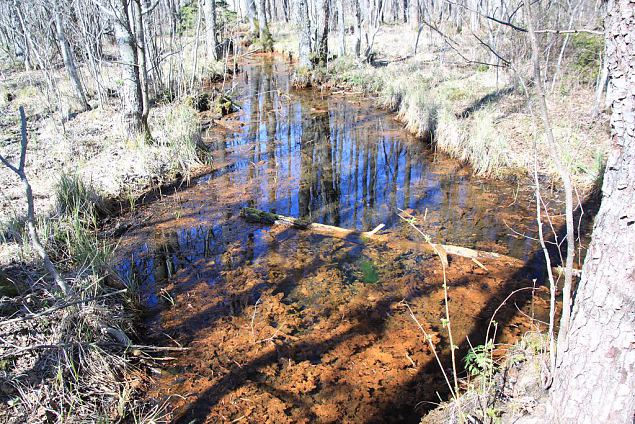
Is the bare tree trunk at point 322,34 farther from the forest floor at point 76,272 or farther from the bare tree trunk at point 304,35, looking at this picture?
the forest floor at point 76,272

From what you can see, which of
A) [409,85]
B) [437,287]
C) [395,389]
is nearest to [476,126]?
[409,85]

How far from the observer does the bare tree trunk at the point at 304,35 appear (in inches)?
539

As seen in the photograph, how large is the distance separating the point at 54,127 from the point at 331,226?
581 cm

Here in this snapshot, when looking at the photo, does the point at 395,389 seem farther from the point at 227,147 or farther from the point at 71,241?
the point at 227,147

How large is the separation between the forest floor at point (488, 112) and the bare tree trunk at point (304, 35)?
34.5 inches

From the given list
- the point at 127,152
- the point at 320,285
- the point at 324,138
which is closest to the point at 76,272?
the point at 320,285

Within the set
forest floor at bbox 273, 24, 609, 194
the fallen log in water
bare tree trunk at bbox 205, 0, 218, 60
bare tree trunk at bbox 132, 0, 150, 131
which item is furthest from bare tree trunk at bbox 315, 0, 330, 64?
the fallen log in water

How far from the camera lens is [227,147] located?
8.12 metres

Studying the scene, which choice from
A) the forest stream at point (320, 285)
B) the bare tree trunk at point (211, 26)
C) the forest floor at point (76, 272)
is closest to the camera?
the forest floor at point (76, 272)

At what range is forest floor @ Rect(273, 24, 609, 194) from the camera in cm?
620

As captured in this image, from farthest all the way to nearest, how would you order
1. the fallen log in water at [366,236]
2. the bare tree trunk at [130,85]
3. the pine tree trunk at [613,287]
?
1. the bare tree trunk at [130,85]
2. the fallen log in water at [366,236]
3. the pine tree trunk at [613,287]

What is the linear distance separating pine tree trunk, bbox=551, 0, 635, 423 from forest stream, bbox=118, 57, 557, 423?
135 cm

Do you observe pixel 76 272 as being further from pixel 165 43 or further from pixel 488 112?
pixel 165 43

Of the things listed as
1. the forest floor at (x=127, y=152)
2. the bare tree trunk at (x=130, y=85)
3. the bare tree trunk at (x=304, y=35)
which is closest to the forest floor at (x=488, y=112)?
the forest floor at (x=127, y=152)
